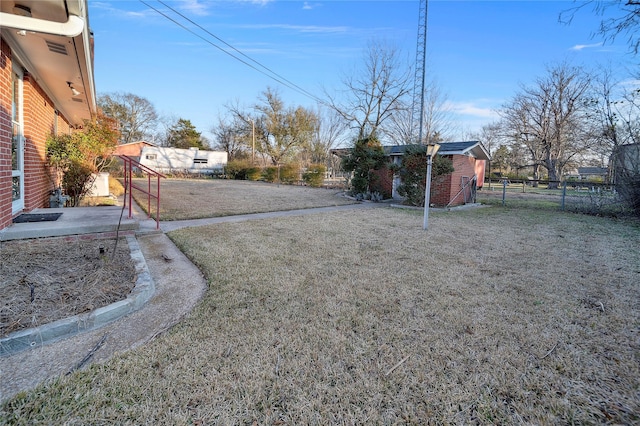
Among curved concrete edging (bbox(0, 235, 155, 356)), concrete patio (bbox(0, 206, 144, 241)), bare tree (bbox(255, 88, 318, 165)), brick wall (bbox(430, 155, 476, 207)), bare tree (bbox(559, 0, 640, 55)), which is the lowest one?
curved concrete edging (bbox(0, 235, 155, 356))

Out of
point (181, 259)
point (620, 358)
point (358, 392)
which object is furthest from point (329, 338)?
point (181, 259)

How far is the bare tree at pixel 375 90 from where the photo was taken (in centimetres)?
2395

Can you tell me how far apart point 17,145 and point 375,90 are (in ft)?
76.5

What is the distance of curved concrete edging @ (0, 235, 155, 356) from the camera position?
6.68 feet

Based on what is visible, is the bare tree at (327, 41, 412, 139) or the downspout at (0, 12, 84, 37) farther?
the bare tree at (327, 41, 412, 139)

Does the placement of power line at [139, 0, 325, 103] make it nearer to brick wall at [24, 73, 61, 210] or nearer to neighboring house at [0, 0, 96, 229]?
neighboring house at [0, 0, 96, 229]

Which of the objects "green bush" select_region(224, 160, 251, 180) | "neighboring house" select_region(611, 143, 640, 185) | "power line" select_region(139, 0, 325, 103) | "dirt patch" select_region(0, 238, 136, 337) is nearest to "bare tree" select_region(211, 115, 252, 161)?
"green bush" select_region(224, 160, 251, 180)

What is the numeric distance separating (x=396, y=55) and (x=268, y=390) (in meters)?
26.4

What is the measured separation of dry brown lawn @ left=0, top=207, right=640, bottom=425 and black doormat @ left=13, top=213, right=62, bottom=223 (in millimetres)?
3140

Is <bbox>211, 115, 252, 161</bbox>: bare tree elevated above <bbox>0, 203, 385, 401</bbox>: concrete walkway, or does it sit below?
above

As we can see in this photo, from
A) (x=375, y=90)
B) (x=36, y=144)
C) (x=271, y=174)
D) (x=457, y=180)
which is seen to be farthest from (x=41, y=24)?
(x=271, y=174)

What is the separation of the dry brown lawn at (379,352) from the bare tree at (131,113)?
39910 millimetres

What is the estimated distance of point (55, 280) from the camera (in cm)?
294

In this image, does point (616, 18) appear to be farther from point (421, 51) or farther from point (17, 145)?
point (421, 51)
